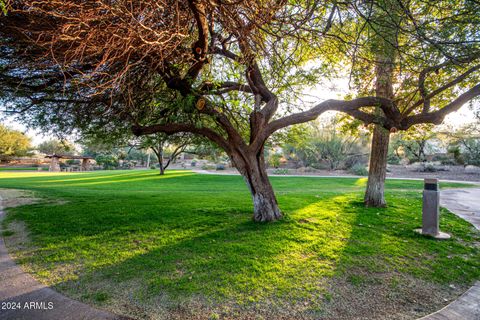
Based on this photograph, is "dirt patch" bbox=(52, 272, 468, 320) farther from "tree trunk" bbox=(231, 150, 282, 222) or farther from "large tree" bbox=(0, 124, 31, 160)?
"large tree" bbox=(0, 124, 31, 160)

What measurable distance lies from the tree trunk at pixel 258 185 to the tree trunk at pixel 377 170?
4387 mm

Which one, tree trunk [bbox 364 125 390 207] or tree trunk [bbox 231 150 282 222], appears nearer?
tree trunk [bbox 231 150 282 222]

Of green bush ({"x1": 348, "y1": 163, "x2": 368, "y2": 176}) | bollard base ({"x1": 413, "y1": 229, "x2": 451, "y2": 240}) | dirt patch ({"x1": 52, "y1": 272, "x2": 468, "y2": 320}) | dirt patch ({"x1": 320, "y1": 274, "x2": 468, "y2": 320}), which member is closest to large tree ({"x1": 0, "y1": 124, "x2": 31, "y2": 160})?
green bush ({"x1": 348, "y1": 163, "x2": 368, "y2": 176})

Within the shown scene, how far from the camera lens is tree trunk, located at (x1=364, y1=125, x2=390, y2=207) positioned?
28.6 feet

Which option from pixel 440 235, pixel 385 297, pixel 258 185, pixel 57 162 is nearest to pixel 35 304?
pixel 385 297

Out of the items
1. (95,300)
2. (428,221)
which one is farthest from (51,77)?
(428,221)

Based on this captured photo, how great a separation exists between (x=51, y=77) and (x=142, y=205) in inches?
197

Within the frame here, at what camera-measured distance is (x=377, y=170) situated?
884 centimetres

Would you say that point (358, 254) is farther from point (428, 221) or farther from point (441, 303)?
point (428, 221)

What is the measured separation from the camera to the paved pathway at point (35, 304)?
280 centimetres

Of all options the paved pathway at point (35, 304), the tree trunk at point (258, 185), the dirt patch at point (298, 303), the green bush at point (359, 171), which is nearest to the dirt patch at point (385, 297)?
the dirt patch at point (298, 303)

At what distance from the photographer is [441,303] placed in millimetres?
3357

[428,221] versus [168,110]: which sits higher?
[168,110]

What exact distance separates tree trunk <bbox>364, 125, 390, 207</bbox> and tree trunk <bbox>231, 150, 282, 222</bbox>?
4387mm
